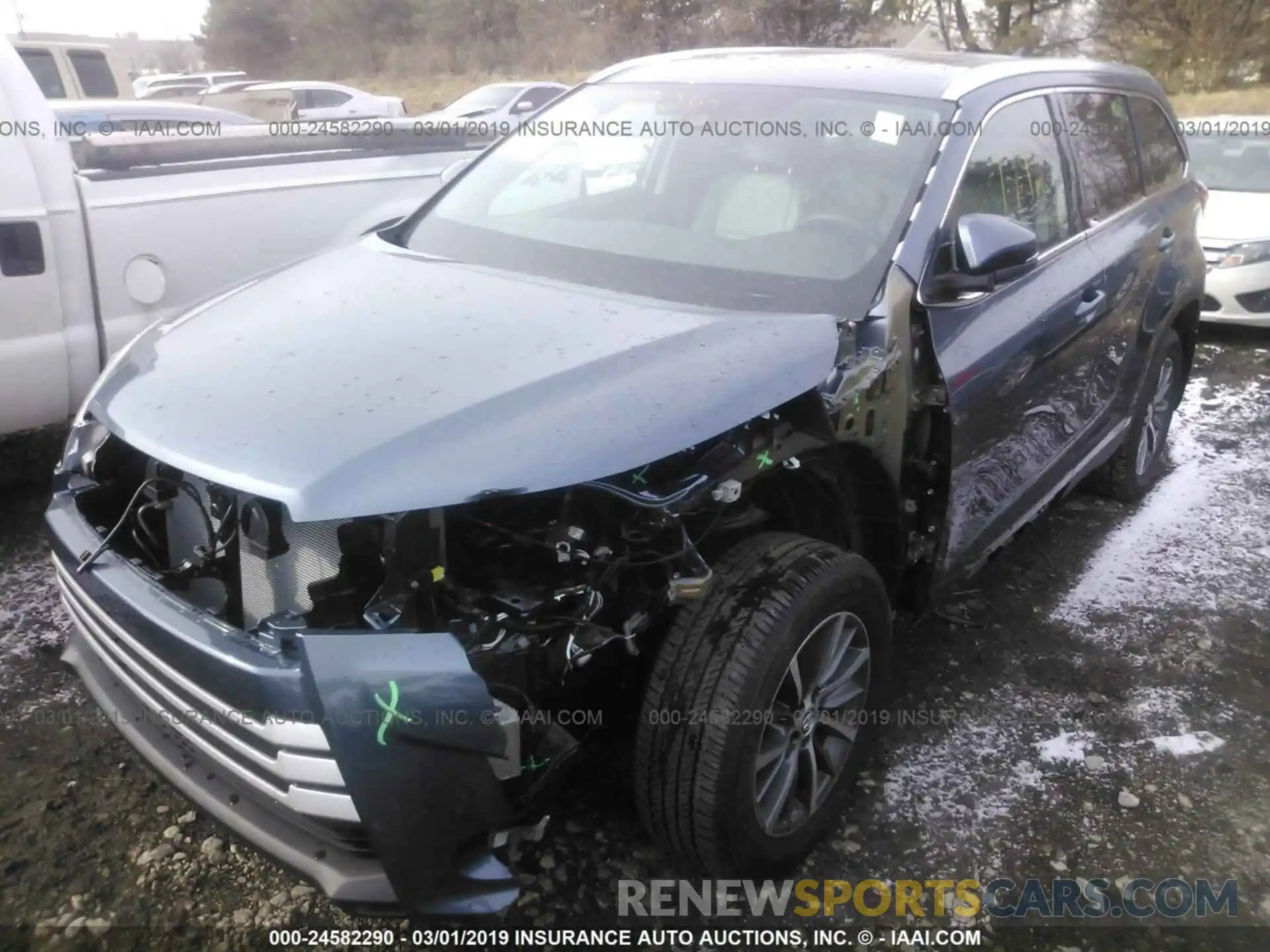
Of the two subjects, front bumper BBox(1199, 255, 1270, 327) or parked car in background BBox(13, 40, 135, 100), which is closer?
front bumper BBox(1199, 255, 1270, 327)

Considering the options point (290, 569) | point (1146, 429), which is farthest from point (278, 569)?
point (1146, 429)

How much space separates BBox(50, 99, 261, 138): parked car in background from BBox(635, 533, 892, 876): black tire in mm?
5196

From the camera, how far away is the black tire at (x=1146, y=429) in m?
4.34

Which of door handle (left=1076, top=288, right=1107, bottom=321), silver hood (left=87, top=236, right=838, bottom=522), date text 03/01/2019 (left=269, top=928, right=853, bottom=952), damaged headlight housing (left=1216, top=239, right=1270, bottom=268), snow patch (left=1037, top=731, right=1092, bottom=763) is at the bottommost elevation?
snow patch (left=1037, top=731, right=1092, bottom=763)

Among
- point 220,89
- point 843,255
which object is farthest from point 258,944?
point 220,89

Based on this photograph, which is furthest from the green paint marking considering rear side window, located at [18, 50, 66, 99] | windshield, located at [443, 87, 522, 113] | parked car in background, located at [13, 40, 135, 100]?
windshield, located at [443, 87, 522, 113]

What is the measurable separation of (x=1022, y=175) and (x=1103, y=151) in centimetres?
82

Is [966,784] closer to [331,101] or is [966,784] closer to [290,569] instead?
[290,569]

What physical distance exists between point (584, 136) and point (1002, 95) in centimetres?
134

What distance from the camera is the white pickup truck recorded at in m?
3.75

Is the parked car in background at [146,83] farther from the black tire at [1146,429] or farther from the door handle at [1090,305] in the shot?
the door handle at [1090,305]

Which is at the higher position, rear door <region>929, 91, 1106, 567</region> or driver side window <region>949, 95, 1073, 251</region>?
driver side window <region>949, 95, 1073, 251</region>

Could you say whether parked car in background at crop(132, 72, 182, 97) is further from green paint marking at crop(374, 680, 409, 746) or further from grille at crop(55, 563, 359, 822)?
green paint marking at crop(374, 680, 409, 746)

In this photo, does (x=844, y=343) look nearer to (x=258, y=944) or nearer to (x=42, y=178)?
(x=258, y=944)
